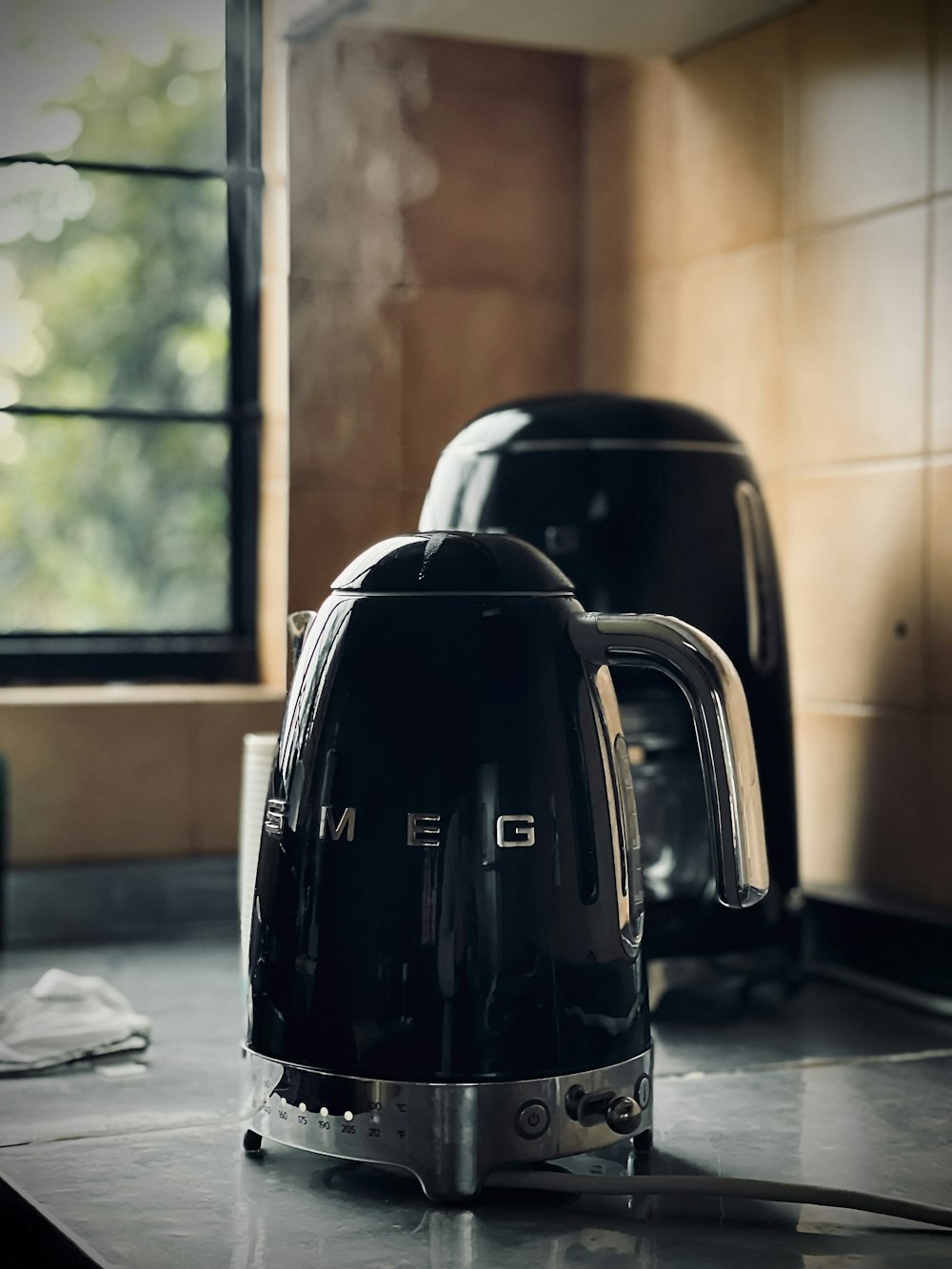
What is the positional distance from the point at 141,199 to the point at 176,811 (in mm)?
599

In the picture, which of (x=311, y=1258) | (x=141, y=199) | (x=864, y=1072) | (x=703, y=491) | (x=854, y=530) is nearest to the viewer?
(x=311, y=1258)

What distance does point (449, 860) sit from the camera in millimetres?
704

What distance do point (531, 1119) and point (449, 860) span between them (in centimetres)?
12

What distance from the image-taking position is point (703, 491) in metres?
1.08

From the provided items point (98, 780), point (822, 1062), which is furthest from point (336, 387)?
point (822, 1062)

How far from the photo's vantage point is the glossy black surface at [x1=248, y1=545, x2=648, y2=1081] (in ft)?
2.31

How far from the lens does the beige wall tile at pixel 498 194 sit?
1571 mm

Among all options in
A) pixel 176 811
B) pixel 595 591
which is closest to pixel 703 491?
pixel 595 591

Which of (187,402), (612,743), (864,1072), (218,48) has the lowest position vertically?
(864,1072)

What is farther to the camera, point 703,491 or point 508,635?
point 703,491

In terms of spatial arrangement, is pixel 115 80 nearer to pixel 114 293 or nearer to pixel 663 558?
pixel 114 293

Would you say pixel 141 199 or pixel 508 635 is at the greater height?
pixel 141 199

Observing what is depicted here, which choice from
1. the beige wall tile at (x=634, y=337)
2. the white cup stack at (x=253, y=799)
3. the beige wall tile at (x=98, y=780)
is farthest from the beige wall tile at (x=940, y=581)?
the beige wall tile at (x=98, y=780)

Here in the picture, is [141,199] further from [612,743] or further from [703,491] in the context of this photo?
→ [612,743]
